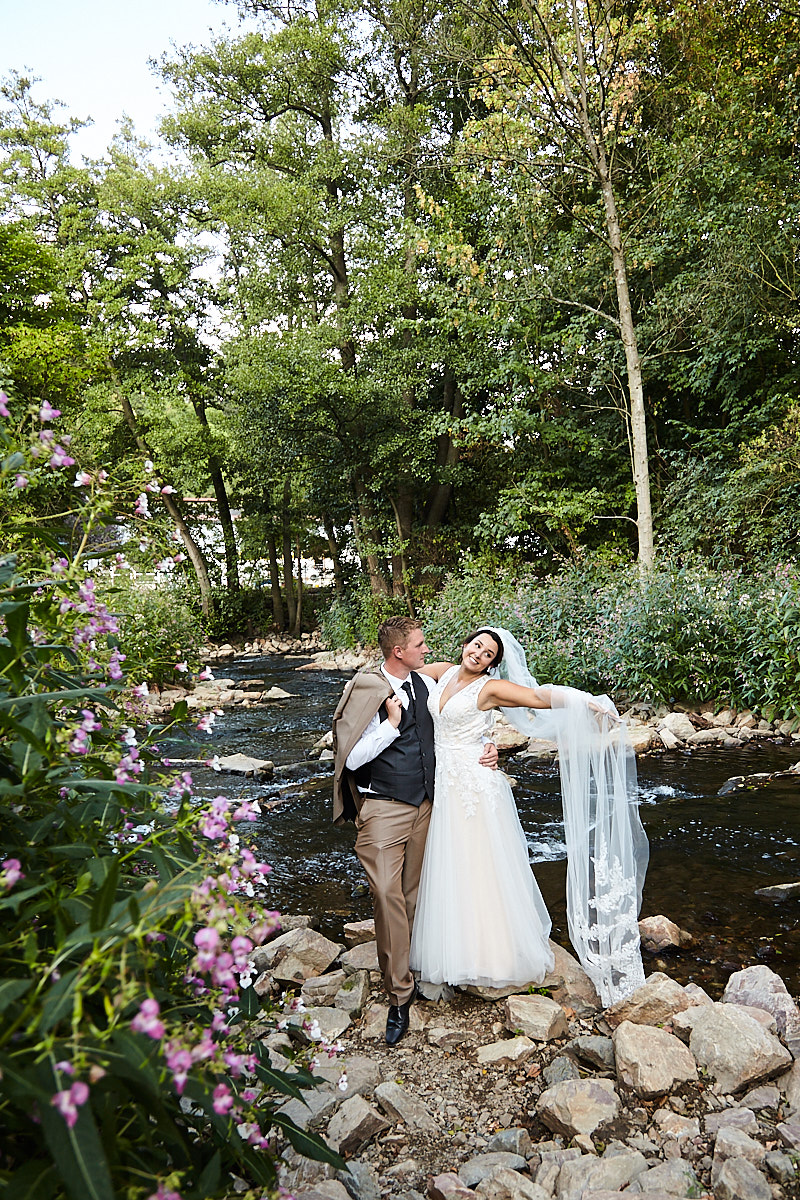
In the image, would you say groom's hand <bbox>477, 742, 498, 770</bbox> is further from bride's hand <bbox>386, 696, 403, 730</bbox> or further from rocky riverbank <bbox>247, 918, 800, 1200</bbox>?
rocky riverbank <bbox>247, 918, 800, 1200</bbox>

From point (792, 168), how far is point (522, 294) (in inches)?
189

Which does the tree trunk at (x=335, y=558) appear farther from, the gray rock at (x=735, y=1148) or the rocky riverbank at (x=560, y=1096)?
the gray rock at (x=735, y=1148)

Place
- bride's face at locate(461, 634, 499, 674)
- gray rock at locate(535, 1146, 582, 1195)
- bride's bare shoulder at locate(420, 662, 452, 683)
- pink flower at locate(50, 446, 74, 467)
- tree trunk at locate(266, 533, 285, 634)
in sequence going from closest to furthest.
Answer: pink flower at locate(50, 446, 74, 467)
gray rock at locate(535, 1146, 582, 1195)
bride's face at locate(461, 634, 499, 674)
bride's bare shoulder at locate(420, 662, 452, 683)
tree trunk at locate(266, 533, 285, 634)

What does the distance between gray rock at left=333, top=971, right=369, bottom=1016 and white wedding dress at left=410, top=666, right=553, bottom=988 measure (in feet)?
0.93

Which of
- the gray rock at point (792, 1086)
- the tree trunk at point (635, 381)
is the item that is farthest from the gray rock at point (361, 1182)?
the tree trunk at point (635, 381)

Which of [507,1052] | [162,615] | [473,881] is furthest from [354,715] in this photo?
[162,615]

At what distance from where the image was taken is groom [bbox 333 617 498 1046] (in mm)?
3797

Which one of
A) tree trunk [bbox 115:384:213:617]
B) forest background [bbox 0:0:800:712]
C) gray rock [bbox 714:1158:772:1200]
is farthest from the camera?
tree trunk [bbox 115:384:213:617]

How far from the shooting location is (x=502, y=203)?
50.1 ft

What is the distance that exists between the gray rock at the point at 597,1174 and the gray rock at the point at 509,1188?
81 millimetres

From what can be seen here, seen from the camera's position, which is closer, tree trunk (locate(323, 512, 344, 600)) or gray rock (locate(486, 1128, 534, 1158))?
gray rock (locate(486, 1128, 534, 1158))

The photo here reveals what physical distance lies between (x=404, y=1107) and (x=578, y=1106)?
0.69 m

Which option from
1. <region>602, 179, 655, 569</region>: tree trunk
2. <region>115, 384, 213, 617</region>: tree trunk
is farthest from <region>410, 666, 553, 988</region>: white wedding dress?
<region>115, 384, 213, 617</region>: tree trunk

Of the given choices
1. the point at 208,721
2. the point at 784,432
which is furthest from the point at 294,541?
the point at 208,721
